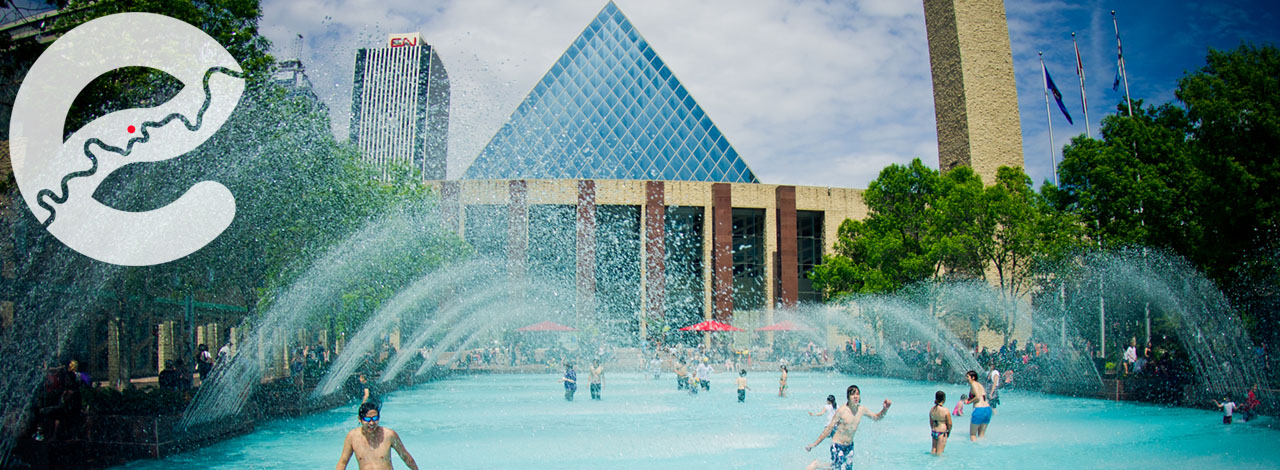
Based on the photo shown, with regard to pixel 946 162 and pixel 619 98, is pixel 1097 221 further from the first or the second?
pixel 619 98

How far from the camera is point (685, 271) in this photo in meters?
53.5

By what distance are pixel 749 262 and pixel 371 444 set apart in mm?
46212

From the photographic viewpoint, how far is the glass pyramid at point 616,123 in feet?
207

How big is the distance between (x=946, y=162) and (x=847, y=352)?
13261mm

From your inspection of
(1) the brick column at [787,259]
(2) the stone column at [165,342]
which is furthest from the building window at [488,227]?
A: (1) the brick column at [787,259]

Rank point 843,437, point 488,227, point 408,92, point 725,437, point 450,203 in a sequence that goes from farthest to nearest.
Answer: point 488,227, point 450,203, point 408,92, point 725,437, point 843,437

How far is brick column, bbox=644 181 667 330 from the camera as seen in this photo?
5012cm

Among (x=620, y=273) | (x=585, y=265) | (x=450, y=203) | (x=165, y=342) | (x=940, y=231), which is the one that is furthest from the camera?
(x=620, y=273)

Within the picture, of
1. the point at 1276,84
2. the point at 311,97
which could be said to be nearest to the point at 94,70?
the point at 311,97

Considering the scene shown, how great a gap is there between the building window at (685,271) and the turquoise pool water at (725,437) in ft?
98.9

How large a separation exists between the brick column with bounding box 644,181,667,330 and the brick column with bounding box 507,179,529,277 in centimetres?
751

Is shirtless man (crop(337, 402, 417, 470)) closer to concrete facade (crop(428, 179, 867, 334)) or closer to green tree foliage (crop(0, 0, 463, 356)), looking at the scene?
green tree foliage (crop(0, 0, 463, 356))

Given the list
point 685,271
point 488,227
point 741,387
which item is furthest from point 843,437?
point 685,271

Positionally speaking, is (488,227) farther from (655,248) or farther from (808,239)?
(808,239)
